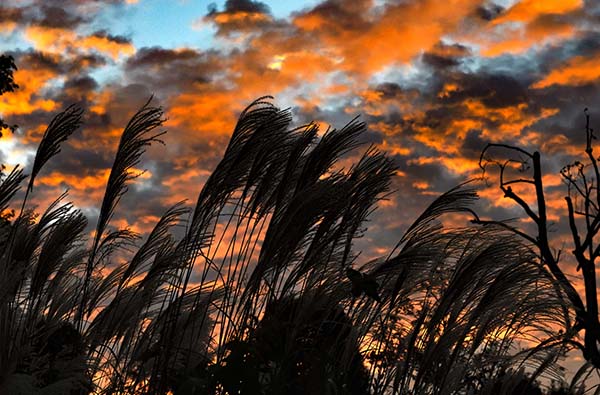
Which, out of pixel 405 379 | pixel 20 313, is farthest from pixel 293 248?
pixel 20 313

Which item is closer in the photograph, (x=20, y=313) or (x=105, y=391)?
(x=105, y=391)

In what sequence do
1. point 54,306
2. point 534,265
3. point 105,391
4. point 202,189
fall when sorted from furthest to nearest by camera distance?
point 54,306, point 105,391, point 202,189, point 534,265

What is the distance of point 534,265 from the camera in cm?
382

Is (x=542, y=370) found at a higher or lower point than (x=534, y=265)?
lower

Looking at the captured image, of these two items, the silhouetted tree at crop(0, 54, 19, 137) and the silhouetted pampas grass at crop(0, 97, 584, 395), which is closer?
the silhouetted pampas grass at crop(0, 97, 584, 395)

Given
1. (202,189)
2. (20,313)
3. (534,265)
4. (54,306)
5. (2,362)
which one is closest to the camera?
(2,362)

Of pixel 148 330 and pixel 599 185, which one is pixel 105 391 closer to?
pixel 148 330

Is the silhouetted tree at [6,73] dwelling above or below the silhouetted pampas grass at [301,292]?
above

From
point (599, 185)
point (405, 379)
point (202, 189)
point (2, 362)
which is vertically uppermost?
point (599, 185)

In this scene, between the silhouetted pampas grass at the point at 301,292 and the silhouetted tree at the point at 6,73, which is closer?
the silhouetted pampas grass at the point at 301,292

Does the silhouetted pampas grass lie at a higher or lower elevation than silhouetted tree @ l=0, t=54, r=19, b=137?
lower

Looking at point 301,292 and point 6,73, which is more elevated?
point 6,73

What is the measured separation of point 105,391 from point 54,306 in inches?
41.0

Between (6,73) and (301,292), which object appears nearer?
(301,292)
